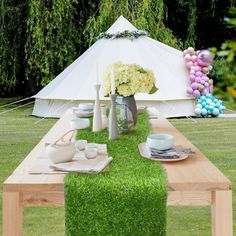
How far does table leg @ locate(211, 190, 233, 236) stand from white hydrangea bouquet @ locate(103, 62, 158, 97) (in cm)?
114

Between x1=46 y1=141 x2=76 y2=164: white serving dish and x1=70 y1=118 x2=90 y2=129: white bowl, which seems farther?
x1=70 y1=118 x2=90 y2=129: white bowl

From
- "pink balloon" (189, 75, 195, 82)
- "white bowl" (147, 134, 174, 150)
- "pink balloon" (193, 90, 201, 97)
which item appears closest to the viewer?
"white bowl" (147, 134, 174, 150)

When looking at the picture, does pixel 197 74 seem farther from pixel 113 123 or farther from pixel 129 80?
pixel 113 123

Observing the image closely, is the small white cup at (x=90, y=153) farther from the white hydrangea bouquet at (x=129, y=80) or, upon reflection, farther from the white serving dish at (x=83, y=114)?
the white serving dish at (x=83, y=114)

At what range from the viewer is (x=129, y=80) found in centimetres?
308

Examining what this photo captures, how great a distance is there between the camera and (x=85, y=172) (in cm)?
209

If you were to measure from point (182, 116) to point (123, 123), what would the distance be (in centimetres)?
609

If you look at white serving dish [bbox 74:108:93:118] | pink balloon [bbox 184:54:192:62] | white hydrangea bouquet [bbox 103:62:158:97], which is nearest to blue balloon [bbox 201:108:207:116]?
pink balloon [bbox 184:54:192:62]

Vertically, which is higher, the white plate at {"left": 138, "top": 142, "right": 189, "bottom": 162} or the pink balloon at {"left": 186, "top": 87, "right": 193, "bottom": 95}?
the white plate at {"left": 138, "top": 142, "right": 189, "bottom": 162}

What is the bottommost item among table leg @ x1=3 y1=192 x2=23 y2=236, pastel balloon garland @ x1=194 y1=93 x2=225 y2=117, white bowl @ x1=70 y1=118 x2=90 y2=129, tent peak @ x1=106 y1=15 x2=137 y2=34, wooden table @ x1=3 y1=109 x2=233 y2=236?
pastel balloon garland @ x1=194 y1=93 x2=225 y2=117

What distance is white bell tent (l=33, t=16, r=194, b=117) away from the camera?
28.7ft

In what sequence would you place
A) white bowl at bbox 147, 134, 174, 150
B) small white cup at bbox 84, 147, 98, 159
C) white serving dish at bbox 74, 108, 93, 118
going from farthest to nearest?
white serving dish at bbox 74, 108, 93, 118 → white bowl at bbox 147, 134, 174, 150 → small white cup at bbox 84, 147, 98, 159

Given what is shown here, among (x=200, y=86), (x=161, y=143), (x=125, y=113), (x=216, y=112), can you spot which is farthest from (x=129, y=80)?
(x=216, y=112)

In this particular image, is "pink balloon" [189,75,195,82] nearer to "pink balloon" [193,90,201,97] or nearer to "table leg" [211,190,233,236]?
"pink balloon" [193,90,201,97]
